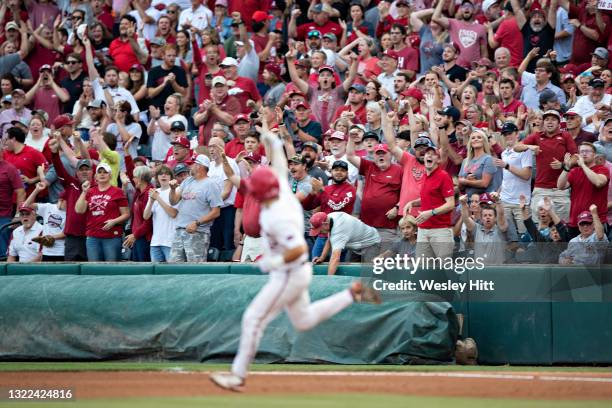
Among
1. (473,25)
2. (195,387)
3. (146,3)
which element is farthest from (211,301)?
(146,3)

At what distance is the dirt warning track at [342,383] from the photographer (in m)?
10.3

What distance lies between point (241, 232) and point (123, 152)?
12.0 ft

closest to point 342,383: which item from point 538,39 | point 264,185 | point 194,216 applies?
point 264,185

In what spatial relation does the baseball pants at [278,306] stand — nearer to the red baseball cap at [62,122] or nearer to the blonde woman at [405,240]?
the blonde woman at [405,240]

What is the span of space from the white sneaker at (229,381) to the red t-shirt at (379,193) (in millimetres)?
6055

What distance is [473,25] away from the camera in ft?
63.2

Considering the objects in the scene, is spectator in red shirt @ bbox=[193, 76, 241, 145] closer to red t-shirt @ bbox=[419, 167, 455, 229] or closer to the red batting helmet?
red t-shirt @ bbox=[419, 167, 455, 229]

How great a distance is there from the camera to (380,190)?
15.2m

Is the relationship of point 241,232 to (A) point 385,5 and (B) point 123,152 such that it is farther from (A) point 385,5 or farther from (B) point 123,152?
(A) point 385,5

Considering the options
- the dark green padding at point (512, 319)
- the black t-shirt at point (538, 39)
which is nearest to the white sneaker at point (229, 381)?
the dark green padding at point (512, 319)

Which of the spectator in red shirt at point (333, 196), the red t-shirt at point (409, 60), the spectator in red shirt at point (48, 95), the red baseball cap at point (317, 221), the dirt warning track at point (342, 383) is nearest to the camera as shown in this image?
the dirt warning track at point (342, 383)

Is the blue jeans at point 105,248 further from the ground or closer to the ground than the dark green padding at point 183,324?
further from the ground

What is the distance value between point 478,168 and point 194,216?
4128 millimetres

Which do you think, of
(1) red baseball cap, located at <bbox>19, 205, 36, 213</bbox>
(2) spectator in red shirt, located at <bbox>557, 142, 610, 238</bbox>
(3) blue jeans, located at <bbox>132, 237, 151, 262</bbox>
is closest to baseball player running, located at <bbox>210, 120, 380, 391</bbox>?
(2) spectator in red shirt, located at <bbox>557, 142, 610, 238</bbox>
